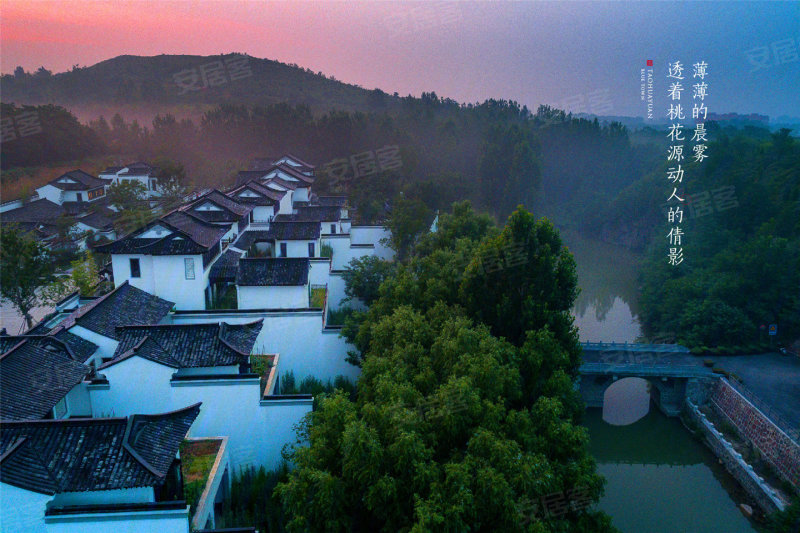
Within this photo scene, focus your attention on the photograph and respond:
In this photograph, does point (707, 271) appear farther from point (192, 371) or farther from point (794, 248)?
point (192, 371)

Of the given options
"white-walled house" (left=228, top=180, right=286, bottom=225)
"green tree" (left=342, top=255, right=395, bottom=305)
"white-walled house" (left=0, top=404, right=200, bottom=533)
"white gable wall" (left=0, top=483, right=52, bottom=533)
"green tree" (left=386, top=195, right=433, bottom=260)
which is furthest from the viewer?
"green tree" (left=386, top=195, right=433, bottom=260)

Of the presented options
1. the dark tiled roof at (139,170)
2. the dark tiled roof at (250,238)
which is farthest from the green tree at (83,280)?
the dark tiled roof at (139,170)

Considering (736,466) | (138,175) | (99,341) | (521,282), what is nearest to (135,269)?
(99,341)

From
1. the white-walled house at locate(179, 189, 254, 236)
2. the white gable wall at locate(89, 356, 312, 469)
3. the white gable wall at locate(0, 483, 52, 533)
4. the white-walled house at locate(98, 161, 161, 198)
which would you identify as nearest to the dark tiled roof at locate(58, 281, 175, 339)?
the white gable wall at locate(89, 356, 312, 469)

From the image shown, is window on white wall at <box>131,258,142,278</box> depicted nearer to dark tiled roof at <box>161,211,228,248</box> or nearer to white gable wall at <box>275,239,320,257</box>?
dark tiled roof at <box>161,211,228,248</box>

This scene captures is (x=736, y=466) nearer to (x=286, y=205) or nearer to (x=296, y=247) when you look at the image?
(x=296, y=247)

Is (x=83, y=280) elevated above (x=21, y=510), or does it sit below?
above

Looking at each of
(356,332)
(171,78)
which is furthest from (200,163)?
(171,78)
